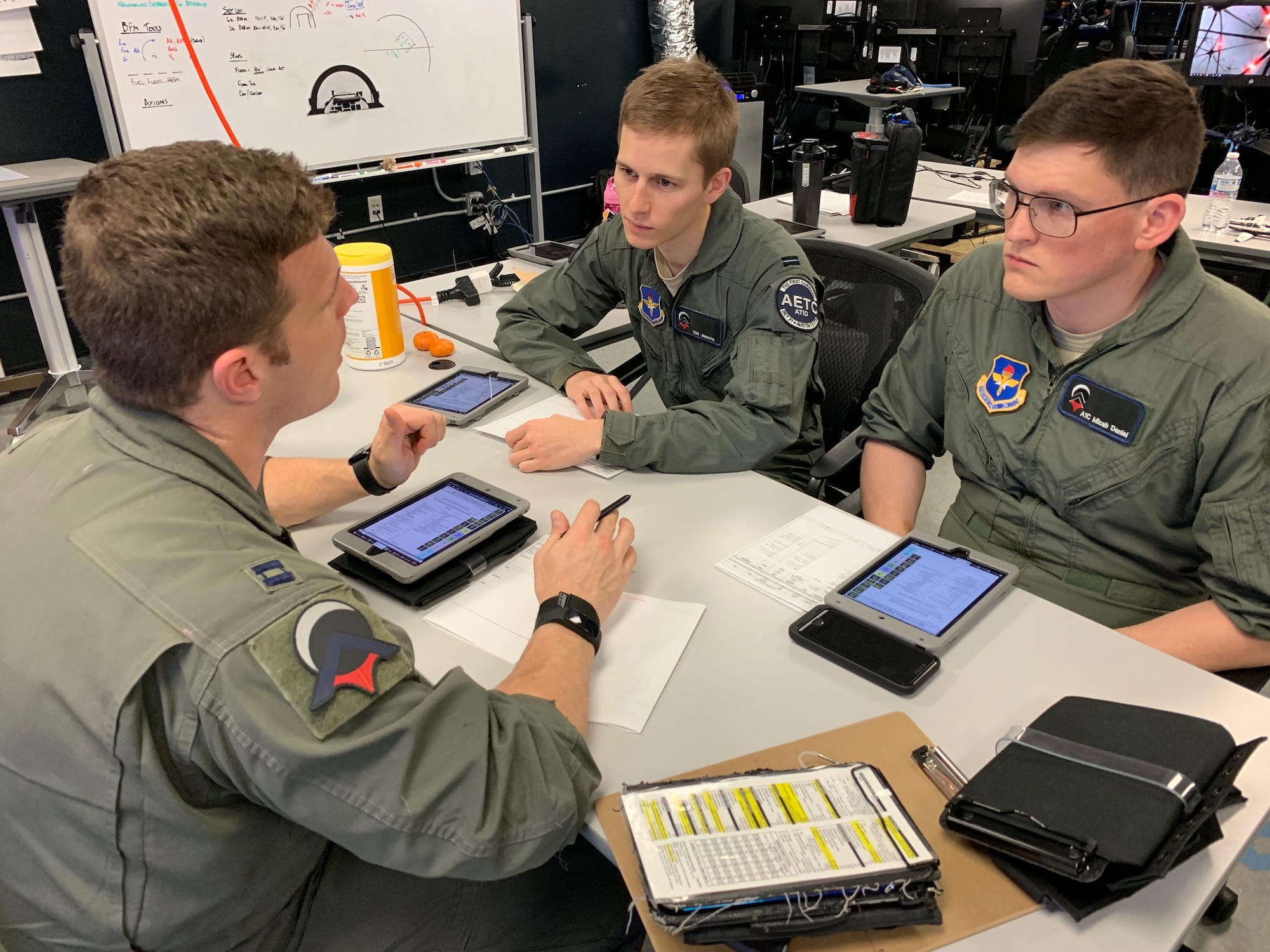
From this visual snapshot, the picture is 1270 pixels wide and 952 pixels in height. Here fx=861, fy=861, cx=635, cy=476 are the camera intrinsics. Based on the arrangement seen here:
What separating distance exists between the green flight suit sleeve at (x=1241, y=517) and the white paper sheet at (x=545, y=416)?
0.89m

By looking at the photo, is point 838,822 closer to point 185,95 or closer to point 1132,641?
point 1132,641

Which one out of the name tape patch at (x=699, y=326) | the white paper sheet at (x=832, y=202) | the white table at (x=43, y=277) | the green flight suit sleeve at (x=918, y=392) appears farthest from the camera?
the white paper sheet at (x=832, y=202)

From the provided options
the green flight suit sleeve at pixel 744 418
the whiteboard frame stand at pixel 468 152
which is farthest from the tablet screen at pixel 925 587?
the whiteboard frame stand at pixel 468 152

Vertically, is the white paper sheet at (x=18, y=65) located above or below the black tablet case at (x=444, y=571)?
above

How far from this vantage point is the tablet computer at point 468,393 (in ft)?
5.49

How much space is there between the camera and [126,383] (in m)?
0.81

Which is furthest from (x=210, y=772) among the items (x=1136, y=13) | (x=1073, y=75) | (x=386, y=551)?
(x=1136, y=13)

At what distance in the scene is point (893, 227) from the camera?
299 cm

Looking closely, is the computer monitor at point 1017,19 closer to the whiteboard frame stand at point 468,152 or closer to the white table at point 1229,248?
the whiteboard frame stand at point 468,152

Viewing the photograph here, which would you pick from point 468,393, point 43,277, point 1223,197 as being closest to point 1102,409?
point 468,393

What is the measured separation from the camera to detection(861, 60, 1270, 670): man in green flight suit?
3.96 feet

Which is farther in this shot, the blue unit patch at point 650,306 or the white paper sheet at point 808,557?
the blue unit patch at point 650,306

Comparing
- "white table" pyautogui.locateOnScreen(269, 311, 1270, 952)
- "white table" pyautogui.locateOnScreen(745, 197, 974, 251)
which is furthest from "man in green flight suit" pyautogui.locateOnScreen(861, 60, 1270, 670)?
"white table" pyautogui.locateOnScreen(745, 197, 974, 251)

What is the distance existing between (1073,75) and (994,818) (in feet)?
3.69
